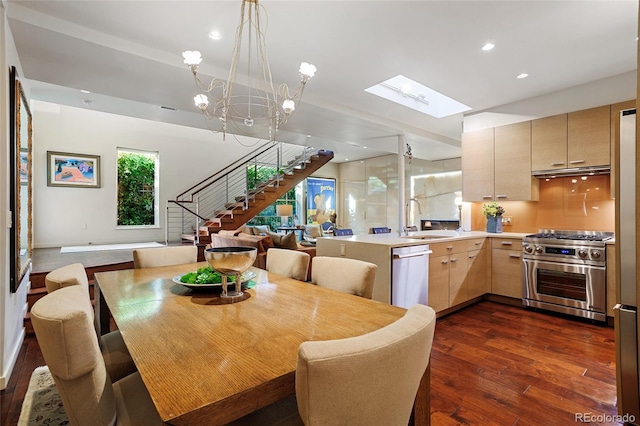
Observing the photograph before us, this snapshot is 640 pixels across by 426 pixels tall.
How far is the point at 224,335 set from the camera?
989mm

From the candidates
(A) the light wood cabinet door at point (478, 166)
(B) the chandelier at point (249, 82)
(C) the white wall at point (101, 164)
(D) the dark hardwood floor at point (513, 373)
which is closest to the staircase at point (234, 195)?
(C) the white wall at point (101, 164)

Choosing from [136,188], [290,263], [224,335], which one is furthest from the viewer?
[136,188]

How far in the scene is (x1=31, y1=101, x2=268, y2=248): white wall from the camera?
6.27m

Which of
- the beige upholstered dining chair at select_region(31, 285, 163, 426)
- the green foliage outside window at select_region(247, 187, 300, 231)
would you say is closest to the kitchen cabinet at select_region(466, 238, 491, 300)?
the beige upholstered dining chair at select_region(31, 285, 163, 426)

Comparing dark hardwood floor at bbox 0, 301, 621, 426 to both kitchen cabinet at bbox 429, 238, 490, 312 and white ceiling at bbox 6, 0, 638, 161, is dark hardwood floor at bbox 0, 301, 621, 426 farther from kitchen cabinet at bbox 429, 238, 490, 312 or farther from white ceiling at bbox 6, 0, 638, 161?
white ceiling at bbox 6, 0, 638, 161

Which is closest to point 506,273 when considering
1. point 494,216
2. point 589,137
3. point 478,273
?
point 478,273

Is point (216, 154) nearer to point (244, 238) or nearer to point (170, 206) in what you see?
point (170, 206)

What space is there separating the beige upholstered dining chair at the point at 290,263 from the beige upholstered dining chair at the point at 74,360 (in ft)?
3.82

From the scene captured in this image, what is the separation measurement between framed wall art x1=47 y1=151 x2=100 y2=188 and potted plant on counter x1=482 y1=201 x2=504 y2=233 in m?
7.67

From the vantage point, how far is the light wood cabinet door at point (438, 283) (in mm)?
3248

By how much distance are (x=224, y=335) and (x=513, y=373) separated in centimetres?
225

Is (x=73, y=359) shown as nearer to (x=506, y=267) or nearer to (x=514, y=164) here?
(x=506, y=267)

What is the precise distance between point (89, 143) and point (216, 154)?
2.78 m

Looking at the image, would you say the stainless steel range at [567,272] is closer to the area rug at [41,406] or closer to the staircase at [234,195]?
the area rug at [41,406]
